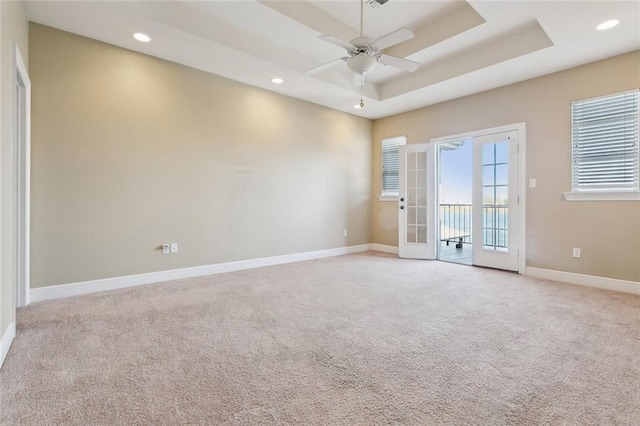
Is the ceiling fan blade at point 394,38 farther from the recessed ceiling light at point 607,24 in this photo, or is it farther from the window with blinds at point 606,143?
the window with blinds at point 606,143

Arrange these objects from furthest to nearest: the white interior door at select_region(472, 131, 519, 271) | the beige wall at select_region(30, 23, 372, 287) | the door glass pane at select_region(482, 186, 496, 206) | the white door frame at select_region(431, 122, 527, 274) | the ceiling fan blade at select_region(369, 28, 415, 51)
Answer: the door glass pane at select_region(482, 186, 496, 206) → the white interior door at select_region(472, 131, 519, 271) → the white door frame at select_region(431, 122, 527, 274) → the beige wall at select_region(30, 23, 372, 287) → the ceiling fan blade at select_region(369, 28, 415, 51)

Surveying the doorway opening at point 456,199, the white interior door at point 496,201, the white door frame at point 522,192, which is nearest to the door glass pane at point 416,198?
the white interior door at point 496,201

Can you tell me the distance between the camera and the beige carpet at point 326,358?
58.8 inches

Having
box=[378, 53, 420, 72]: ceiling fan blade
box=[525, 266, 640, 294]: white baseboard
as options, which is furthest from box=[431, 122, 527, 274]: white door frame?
box=[378, 53, 420, 72]: ceiling fan blade

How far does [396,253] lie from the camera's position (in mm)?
6113

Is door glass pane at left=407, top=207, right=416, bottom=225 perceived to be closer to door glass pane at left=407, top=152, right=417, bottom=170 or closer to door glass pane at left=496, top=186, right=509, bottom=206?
door glass pane at left=407, top=152, right=417, bottom=170

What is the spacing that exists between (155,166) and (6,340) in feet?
7.48

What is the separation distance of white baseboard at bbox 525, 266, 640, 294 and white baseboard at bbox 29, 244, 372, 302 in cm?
334

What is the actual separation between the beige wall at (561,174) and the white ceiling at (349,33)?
22 centimetres

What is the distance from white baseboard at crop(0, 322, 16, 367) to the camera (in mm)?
1923

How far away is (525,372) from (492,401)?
0.45 metres

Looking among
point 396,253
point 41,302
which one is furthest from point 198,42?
point 396,253

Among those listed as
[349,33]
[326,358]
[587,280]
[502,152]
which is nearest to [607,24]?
[502,152]

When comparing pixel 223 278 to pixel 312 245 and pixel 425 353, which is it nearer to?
pixel 312 245
